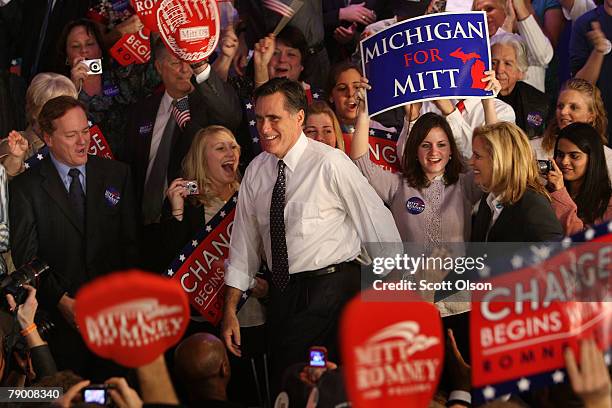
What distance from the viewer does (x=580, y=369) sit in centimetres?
343

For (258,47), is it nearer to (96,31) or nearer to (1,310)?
(96,31)

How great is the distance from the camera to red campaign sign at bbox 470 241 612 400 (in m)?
3.95

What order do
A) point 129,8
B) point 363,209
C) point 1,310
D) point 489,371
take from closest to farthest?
point 489,371 < point 363,209 < point 1,310 < point 129,8

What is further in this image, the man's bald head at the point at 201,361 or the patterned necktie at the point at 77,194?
the patterned necktie at the point at 77,194

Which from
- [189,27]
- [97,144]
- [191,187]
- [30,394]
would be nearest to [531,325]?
[30,394]

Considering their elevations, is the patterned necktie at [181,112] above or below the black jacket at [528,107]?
above

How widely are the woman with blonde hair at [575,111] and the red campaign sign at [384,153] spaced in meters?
0.68

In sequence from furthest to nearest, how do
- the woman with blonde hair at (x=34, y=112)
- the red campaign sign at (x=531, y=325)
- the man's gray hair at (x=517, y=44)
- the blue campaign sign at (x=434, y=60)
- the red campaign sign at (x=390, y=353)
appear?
the man's gray hair at (x=517, y=44) → the woman with blonde hair at (x=34, y=112) → the blue campaign sign at (x=434, y=60) → the red campaign sign at (x=531, y=325) → the red campaign sign at (x=390, y=353)

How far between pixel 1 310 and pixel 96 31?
1851 millimetres

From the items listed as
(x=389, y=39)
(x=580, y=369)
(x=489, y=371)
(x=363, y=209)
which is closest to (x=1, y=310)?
(x=363, y=209)

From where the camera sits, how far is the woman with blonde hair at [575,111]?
6.12m

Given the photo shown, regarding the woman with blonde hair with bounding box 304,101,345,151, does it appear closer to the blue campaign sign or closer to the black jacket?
the blue campaign sign

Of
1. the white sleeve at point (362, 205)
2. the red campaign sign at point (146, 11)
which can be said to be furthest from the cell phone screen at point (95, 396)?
the red campaign sign at point (146, 11)

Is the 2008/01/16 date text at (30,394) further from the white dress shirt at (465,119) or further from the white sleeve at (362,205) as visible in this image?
the white dress shirt at (465,119)
